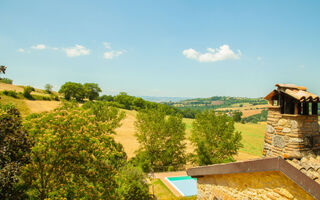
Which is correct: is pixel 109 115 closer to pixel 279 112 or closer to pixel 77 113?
pixel 77 113

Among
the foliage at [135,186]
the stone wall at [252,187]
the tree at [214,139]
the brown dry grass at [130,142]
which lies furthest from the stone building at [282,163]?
the brown dry grass at [130,142]

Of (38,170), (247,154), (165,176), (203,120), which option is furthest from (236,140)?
(38,170)

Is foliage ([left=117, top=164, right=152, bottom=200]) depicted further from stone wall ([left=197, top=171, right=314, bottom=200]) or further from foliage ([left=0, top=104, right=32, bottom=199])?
stone wall ([left=197, top=171, right=314, bottom=200])

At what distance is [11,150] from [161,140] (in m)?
24.3

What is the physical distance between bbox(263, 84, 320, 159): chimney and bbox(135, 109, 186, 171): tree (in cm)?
2444

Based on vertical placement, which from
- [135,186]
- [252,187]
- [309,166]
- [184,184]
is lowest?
[184,184]

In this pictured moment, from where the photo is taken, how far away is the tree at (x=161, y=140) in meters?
29.6

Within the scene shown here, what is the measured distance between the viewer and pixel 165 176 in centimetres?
2555

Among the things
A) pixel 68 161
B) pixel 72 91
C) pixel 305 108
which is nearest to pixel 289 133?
pixel 305 108

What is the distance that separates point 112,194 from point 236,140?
2319 centimetres

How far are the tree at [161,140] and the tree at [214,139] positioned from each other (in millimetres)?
3009

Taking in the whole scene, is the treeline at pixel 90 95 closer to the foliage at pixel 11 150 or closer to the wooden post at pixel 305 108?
the foliage at pixel 11 150

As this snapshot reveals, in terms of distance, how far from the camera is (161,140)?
1212 inches

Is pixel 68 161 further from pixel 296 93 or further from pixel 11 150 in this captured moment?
pixel 296 93
